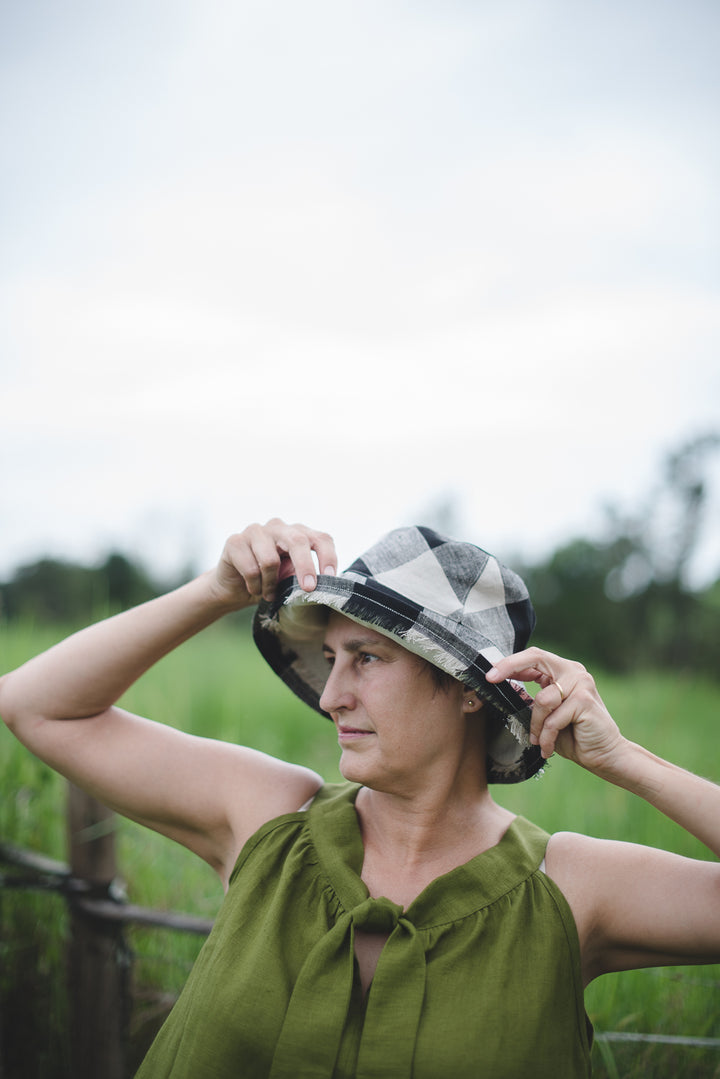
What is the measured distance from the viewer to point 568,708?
1417 mm

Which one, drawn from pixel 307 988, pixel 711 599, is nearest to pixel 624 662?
pixel 711 599

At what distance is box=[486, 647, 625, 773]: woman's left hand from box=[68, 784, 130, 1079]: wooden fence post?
1.72 meters

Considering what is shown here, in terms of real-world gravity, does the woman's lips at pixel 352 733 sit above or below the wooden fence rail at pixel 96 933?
above

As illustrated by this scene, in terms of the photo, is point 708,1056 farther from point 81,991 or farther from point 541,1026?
point 81,991

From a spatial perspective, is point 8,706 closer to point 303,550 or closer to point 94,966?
point 303,550

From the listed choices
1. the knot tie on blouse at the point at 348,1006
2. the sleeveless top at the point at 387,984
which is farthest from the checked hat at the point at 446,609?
the knot tie on blouse at the point at 348,1006

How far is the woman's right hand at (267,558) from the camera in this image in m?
1.58

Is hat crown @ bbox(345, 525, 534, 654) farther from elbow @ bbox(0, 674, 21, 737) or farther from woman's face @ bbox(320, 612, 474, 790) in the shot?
elbow @ bbox(0, 674, 21, 737)

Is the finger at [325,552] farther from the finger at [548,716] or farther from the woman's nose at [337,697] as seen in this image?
the finger at [548,716]

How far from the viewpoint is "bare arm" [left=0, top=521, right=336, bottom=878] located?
5.67 ft

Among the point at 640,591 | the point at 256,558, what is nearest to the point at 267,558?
the point at 256,558

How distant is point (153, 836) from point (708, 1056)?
2417 mm

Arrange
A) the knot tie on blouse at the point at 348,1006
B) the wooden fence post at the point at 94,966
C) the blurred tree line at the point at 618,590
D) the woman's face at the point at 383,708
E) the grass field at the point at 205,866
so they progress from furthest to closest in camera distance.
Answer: the blurred tree line at the point at 618,590
the wooden fence post at the point at 94,966
the grass field at the point at 205,866
the woman's face at the point at 383,708
the knot tie on blouse at the point at 348,1006

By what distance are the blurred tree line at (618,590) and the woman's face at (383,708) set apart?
10.9ft
